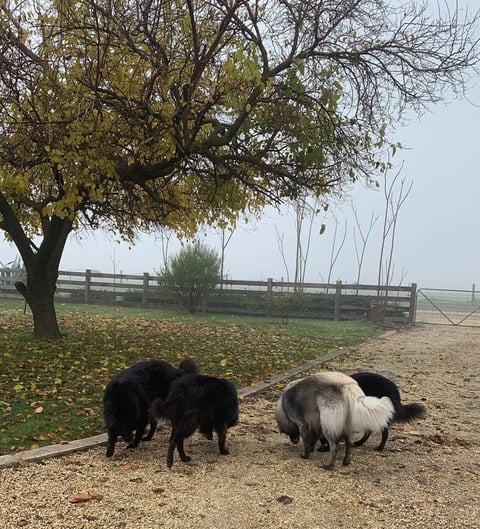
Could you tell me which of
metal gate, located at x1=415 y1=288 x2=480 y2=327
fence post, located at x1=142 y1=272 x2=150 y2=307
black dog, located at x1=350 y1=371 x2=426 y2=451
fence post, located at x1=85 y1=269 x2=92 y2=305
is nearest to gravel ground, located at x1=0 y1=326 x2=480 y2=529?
black dog, located at x1=350 y1=371 x2=426 y2=451

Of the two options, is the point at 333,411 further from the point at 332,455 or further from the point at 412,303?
the point at 412,303

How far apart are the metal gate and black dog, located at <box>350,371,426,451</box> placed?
19014 millimetres

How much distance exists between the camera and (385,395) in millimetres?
5164

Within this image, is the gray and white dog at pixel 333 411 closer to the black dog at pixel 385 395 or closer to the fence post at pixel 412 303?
the black dog at pixel 385 395

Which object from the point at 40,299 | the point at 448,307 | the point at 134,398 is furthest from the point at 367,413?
the point at 448,307

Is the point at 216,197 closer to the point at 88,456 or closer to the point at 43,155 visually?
the point at 43,155

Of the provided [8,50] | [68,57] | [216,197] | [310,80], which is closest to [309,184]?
[310,80]

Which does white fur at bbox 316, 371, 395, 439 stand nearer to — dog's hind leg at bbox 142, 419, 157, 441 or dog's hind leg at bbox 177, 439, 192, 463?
dog's hind leg at bbox 177, 439, 192, 463

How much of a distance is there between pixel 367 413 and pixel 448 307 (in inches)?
998

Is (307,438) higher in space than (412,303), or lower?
lower

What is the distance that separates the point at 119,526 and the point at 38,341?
7.41 metres

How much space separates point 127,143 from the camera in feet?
27.0

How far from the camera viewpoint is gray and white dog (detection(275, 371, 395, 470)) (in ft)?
14.8

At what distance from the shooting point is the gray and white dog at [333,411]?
4496mm
